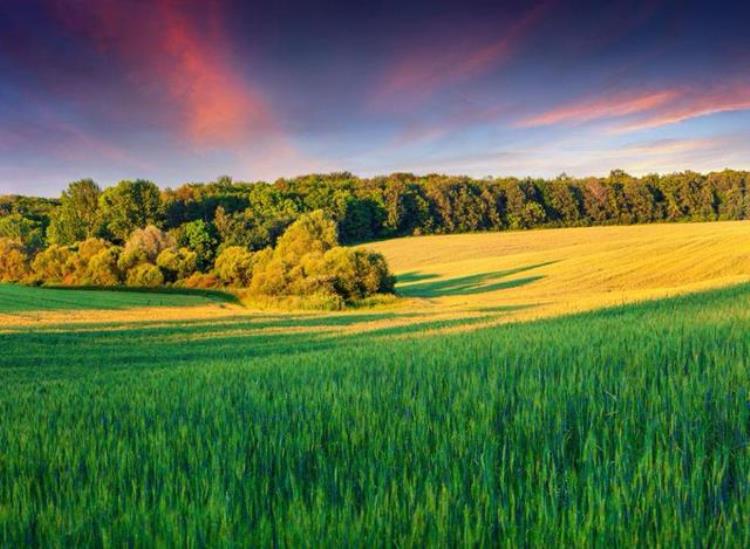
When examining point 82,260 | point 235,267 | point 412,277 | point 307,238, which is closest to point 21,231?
point 82,260

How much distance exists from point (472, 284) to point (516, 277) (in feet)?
14.1

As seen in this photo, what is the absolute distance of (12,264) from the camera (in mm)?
63219

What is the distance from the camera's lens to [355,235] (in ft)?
343

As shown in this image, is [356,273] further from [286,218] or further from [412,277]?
[286,218]

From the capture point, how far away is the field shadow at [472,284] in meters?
57.2

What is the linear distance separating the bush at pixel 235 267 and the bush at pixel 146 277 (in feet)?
19.1

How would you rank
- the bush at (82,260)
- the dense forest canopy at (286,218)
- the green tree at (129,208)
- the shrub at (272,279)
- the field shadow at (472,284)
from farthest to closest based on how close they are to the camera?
the green tree at (129,208)
the bush at (82,260)
the dense forest canopy at (286,218)
the field shadow at (472,284)
the shrub at (272,279)

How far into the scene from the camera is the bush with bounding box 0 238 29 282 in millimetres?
63188

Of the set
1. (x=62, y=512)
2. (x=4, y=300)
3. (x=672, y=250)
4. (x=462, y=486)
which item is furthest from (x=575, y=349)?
(x=672, y=250)

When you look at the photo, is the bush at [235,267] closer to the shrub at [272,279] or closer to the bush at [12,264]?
the shrub at [272,279]

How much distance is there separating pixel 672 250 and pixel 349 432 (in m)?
60.3

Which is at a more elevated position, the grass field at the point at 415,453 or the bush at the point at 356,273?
the grass field at the point at 415,453

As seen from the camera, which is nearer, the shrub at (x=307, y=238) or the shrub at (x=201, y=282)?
the shrub at (x=307, y=238)

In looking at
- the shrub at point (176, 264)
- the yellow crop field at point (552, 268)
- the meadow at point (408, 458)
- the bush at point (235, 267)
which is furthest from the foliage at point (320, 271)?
the meadow at point (408, 458)
